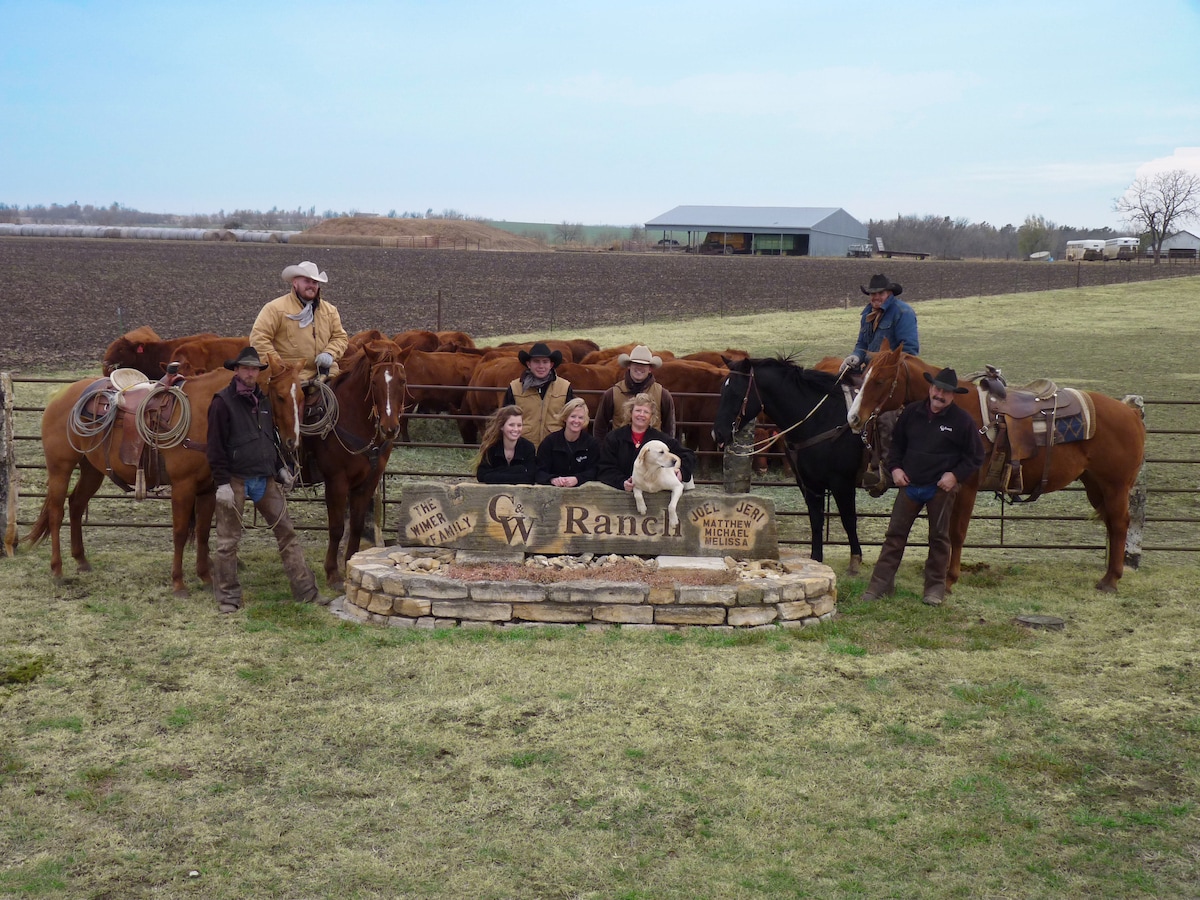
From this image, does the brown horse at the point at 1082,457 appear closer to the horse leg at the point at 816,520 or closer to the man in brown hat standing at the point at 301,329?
the horse leg at the point at 816,520

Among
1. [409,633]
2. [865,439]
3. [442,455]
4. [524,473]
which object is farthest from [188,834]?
[442,455]

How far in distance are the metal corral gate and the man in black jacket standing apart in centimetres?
158

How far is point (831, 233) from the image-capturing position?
9075cm

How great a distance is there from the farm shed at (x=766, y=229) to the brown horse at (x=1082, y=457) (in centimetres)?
7822

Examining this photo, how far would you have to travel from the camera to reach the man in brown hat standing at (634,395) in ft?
27.5

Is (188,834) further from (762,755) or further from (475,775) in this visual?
(762,755)

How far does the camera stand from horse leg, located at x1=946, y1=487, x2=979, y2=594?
26.9 ft

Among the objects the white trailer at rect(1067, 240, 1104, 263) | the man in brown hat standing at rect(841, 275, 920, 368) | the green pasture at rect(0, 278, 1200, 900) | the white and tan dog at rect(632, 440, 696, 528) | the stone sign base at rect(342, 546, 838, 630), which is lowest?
the green pasture at rect(0, 278, 1200, 900)

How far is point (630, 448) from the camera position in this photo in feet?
25.8

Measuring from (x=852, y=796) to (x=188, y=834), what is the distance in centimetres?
290

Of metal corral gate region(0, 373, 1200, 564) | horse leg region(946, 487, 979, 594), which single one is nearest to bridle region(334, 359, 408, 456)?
metal corral gate region(0, 373, 1200, 564)

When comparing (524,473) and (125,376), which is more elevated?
(125,376)

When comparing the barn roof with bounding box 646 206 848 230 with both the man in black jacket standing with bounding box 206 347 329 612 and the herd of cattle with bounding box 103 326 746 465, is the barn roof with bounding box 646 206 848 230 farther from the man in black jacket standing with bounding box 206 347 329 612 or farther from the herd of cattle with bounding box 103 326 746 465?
the man in black jacket standing with bounding box 206 347 329 612

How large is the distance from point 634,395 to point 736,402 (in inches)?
31.2
